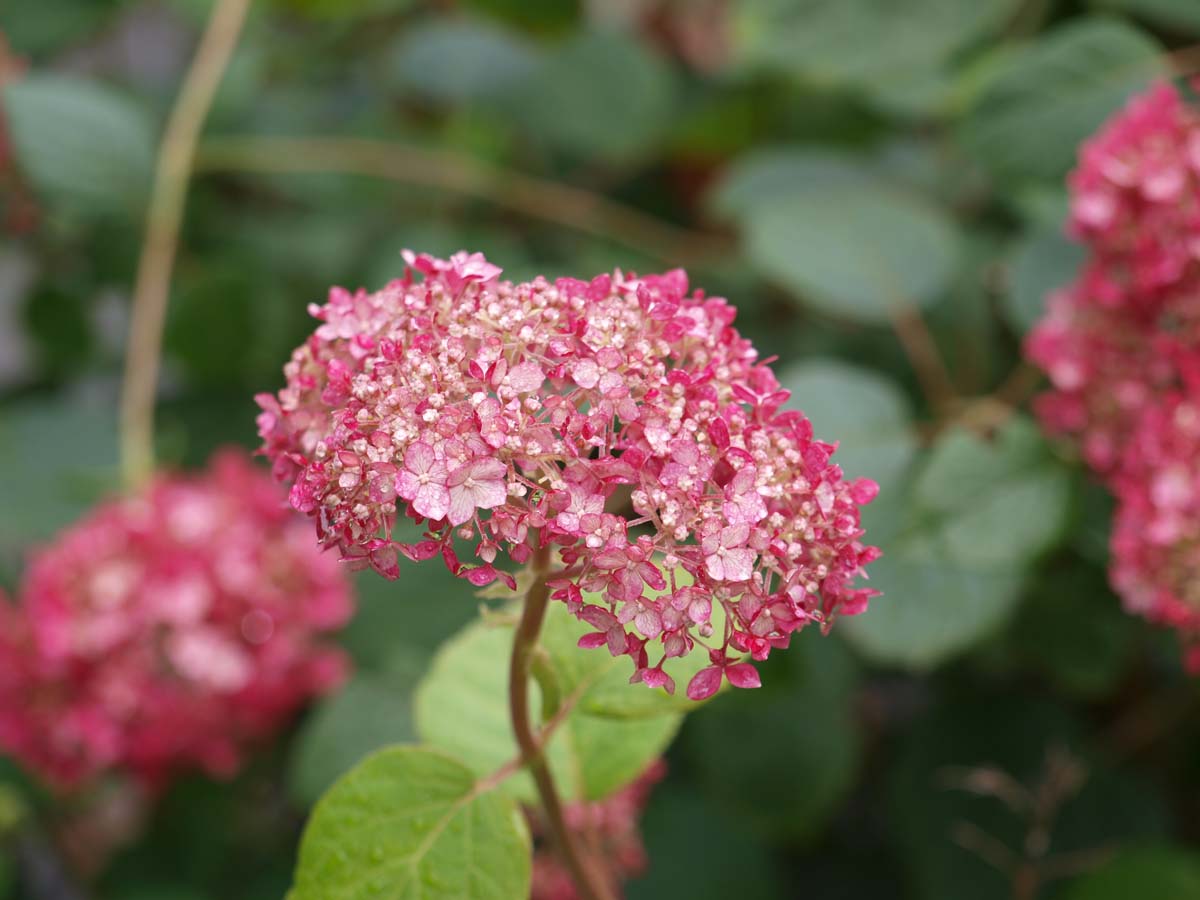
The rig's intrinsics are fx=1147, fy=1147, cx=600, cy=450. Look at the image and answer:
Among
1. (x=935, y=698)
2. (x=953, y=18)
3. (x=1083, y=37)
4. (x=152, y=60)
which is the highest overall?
(x=152, y=60)

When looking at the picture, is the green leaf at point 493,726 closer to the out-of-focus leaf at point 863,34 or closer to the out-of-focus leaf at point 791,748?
the out-of-focus leaf at point 791,748

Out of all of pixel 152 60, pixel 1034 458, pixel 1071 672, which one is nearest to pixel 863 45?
pixel 1034 458

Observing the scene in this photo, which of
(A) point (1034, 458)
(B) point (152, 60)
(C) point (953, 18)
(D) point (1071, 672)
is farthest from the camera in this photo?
(B) point (152, 60)

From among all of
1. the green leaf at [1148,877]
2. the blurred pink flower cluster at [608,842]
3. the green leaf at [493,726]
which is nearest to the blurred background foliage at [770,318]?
the green leaf at [1148,877]

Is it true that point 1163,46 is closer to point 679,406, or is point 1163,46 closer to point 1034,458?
point 1034,458

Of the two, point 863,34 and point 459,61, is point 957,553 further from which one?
point 459,61

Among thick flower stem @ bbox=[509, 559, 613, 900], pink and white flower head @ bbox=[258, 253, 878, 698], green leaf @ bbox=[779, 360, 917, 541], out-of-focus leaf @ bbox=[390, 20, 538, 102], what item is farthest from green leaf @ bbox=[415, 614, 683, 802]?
out-of-focus leaf @ bbox=[390, 20, 538, 102]

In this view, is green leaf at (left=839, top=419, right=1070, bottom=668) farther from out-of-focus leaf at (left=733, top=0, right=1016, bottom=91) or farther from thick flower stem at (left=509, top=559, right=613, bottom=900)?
out-of-focus leaf at (left=733, top=0, right=1016, bottom=91)

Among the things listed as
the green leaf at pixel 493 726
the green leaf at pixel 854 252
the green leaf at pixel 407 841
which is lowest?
the green leaf at pixel 407 841

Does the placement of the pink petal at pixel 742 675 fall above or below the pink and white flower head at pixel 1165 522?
below
